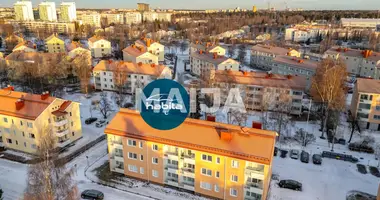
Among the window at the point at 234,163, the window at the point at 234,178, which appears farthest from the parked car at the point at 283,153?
the window at the point at 234,163

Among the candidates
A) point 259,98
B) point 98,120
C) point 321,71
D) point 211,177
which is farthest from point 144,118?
point 321,71

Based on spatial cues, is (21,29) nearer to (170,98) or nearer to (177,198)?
(170,98)

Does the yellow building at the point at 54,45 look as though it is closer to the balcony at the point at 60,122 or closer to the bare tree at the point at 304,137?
the balcony at the point at 60,122

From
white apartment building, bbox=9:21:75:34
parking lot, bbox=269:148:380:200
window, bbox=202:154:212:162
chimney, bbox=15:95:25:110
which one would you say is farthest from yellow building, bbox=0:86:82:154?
white apartment building, bbox=9:21:75:34

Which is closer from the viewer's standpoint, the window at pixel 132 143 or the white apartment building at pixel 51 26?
the window at pixel 132 143

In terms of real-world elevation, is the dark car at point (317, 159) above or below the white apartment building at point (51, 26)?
below

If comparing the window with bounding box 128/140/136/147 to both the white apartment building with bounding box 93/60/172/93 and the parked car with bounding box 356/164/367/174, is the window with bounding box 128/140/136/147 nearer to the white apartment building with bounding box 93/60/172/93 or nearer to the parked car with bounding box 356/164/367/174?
the parked car with bounding box 356/164/367/174

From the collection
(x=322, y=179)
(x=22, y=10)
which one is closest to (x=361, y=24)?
(x=322, y=179)
